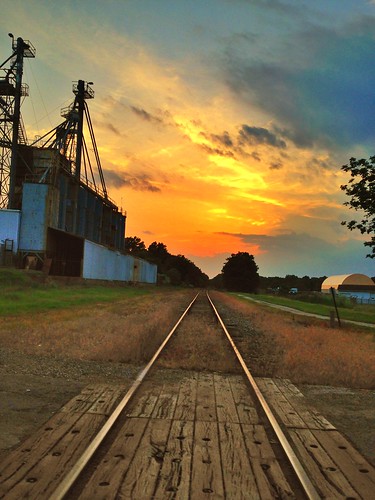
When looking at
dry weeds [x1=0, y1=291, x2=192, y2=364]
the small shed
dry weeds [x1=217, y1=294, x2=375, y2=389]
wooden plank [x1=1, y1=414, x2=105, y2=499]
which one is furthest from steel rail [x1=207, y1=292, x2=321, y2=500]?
the small shed

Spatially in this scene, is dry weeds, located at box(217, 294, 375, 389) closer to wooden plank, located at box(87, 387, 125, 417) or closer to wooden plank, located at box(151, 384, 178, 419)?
wooden plank, located at box(151, 384, 178, 419)

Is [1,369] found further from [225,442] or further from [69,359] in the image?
[225,442]

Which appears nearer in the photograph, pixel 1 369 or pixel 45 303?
pixel 1 369

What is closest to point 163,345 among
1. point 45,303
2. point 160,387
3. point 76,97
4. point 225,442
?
point 160,387

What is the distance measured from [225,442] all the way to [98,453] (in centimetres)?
134

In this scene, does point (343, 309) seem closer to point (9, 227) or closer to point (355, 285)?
point (9, 227)

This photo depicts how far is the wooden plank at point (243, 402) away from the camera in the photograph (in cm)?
578

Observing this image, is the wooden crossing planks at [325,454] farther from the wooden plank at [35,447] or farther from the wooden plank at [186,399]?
the wooden plank at [35,447]

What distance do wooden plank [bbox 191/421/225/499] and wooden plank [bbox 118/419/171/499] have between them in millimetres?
327

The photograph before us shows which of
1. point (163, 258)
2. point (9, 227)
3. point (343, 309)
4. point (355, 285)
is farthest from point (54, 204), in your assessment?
point (163, 258)

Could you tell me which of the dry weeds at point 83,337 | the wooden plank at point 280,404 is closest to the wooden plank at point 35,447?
the wooden plank at point 280,404

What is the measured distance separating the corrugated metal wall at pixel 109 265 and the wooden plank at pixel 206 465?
1776 inches

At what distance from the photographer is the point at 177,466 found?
416 centimetres

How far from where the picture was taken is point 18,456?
429 centimetres
